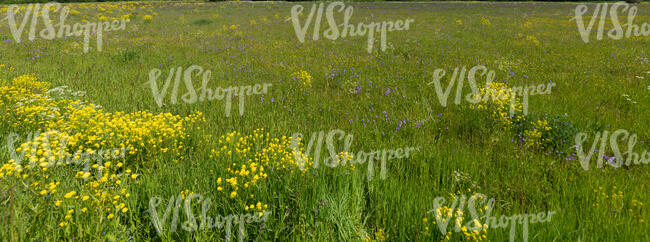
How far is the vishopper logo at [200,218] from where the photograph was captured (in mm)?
2094

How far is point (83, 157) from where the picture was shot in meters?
3.13

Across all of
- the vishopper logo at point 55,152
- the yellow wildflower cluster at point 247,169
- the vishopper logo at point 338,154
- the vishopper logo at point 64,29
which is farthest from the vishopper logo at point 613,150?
the vishopper logo at point 64,29

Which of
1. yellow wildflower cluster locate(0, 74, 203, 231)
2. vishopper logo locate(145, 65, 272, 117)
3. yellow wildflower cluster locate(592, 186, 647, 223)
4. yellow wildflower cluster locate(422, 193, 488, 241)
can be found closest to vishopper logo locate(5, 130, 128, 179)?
yellow wildflower cluster locate(0, 74, 203, 231)

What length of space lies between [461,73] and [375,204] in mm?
6233

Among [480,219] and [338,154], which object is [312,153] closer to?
[338,154]

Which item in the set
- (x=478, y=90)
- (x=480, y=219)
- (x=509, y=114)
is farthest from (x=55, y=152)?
(x=478, y=90)

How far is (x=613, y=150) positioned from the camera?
3.61m

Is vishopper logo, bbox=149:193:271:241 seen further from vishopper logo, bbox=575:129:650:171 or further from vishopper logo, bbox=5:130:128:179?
vishopper logo, bbox=575:129:650:171

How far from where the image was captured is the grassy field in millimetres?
2152

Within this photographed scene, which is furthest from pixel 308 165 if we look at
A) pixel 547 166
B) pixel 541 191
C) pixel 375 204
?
pixel 547 166

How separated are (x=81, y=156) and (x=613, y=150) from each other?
19.8 ft

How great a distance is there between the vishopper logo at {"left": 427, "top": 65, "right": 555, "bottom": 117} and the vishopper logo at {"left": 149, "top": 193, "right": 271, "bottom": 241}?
398 centimetres

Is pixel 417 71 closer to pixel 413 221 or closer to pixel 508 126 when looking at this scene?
pixel 508 126

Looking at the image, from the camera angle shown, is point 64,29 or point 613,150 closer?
point 613,150
